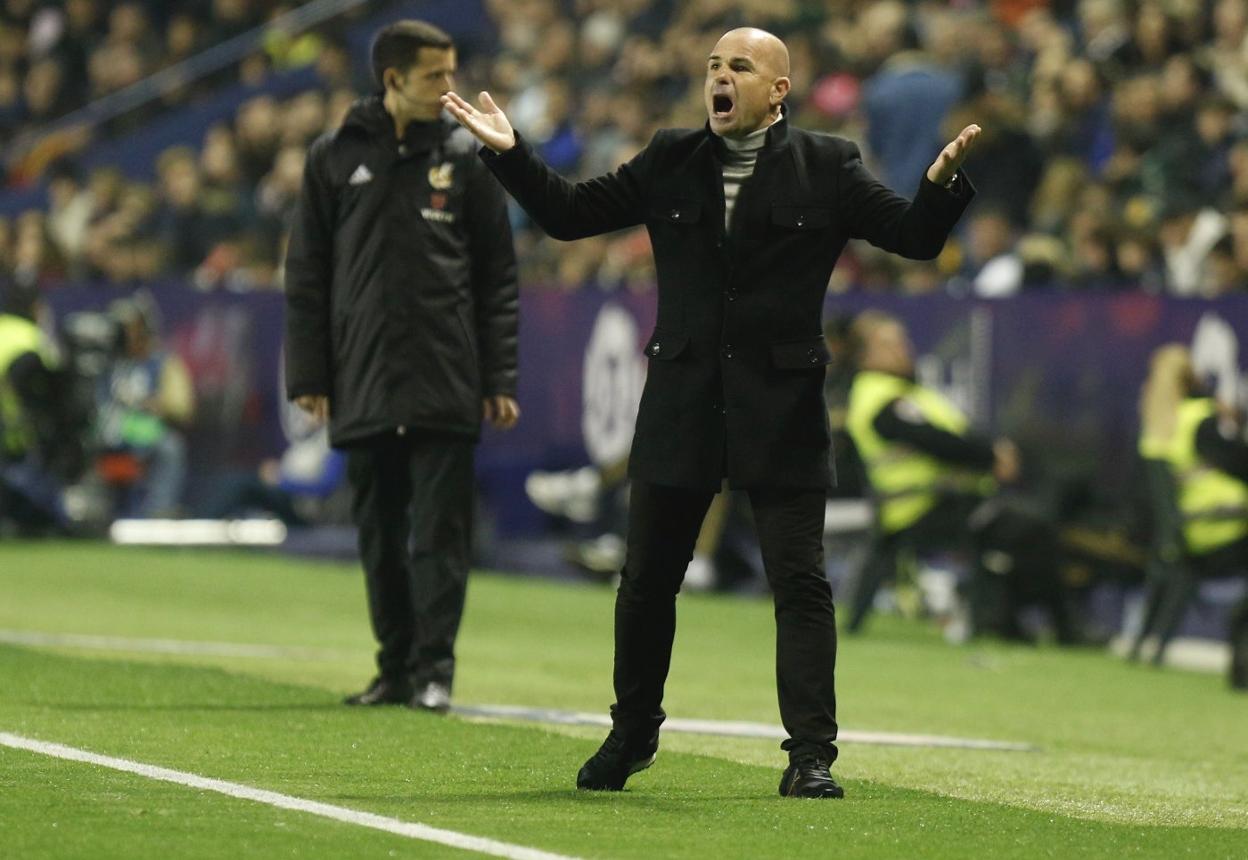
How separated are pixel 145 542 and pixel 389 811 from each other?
13.9m

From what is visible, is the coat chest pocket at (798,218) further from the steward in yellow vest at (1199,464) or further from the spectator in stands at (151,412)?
the spectator in stands at (151,412)

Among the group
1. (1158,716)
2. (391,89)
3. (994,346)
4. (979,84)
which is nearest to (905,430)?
(994,346)

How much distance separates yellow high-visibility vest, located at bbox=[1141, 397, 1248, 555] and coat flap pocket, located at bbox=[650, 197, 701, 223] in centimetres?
758

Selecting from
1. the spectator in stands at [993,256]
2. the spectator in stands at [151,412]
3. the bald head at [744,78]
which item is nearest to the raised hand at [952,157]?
the bald head at [744,78]

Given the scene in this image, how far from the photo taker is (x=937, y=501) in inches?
621

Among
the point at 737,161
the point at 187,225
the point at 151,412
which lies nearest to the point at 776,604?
the point at 737,161

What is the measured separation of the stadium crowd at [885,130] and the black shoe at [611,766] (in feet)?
29.4

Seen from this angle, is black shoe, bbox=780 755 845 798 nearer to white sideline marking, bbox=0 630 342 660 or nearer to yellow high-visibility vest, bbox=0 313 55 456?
white sideline marking, bbox=0 630 342 660

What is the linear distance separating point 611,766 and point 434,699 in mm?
2044

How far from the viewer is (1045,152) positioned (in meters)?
19.0

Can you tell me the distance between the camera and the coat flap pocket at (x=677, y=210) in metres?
7.84

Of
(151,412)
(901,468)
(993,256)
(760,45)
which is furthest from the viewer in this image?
(151,412)

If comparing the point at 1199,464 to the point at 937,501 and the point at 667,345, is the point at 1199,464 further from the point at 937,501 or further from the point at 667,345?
the point at 667,345

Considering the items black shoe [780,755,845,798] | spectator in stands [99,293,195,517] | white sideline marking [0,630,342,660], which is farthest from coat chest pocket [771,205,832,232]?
spectator in stands [99,293,195,517]
